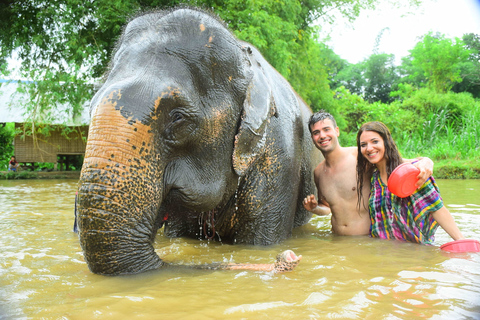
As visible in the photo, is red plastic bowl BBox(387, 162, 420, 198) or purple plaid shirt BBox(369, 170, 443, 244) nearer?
red plastic bowl BBox(387, 162, 420, 198)

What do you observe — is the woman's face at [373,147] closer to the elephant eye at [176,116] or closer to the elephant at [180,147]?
the elephant at [180,147]

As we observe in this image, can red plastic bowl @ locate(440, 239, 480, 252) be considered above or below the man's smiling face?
below

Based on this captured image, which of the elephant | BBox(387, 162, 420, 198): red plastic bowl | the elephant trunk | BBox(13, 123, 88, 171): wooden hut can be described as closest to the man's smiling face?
the elephant

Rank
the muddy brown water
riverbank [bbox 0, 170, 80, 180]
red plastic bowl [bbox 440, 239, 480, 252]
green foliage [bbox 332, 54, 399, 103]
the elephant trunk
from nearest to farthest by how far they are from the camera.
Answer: the muddy brown water → the elephant trunk → red plastic bowl [bbox 440, 239, 480, 252] → riverbank [bbox 0, 170, 80, 180] → green foliage [bbox 332, 54, 399, 103]

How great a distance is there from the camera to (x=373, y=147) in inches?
138

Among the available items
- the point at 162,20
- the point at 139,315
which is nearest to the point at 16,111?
the point at 162,20

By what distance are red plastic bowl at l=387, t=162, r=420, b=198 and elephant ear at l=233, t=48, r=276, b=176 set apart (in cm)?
103

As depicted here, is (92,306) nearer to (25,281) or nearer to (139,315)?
(139,315)

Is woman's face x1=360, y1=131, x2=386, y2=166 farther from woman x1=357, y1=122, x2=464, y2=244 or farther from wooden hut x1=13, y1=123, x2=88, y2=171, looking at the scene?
wooden hut x1=13, y1=123, x2=88, y2=171

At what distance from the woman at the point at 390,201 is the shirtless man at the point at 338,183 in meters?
0.10

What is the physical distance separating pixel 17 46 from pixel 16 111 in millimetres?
5672

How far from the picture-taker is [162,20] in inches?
103

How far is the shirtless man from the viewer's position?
3.77m

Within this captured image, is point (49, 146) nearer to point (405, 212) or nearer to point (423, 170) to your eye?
point (405, 212)
